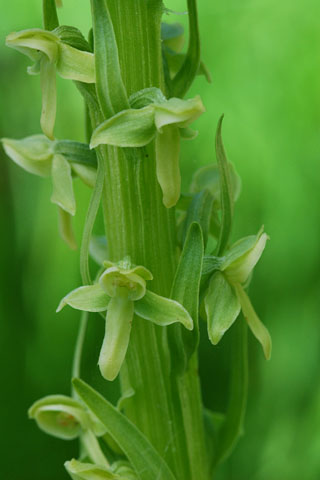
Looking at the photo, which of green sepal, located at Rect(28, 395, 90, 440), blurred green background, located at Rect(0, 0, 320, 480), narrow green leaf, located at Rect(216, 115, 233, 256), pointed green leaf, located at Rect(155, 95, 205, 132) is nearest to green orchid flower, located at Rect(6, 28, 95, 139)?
pointed green leaf, located at Rect(155, 95, 205, 132)

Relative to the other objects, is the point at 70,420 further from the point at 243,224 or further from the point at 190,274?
the point at 243,224

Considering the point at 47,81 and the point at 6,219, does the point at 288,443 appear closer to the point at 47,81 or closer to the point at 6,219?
the point at 6,219

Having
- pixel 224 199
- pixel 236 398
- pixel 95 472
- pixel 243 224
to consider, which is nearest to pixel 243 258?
pixel 224 199

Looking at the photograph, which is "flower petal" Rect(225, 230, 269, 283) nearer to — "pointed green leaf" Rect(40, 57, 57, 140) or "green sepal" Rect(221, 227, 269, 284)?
"green sepal" Rect(221, 227, 269, 284)

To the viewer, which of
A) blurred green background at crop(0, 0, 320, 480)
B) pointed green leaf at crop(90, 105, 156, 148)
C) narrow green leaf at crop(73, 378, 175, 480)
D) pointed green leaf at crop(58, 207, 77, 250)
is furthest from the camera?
blurred green background at crop(0, 0, 320, 480)

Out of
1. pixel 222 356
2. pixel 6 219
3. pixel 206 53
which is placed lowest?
pixel 222 356

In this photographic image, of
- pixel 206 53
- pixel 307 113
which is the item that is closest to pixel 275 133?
pixel 307 113

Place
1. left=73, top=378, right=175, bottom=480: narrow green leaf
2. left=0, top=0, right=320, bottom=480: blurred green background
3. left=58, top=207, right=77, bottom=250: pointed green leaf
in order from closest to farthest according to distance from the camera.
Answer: left=73, top=378, right=175, bottom=480: narrow green leaf < left=58, top=207, right=77, bottom=250: pointed green leaf < left=0, top=0, right=320, bottom=480: blurred green background
